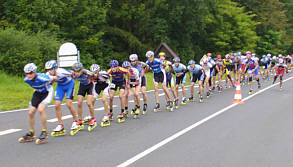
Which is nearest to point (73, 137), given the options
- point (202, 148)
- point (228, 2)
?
point (202, 148)

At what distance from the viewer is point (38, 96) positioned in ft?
28.7

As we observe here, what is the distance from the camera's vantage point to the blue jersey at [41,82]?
27.3 ft

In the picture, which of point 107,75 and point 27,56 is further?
point 27,56

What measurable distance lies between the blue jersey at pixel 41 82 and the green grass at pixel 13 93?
6.61 m

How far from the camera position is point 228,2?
57.9 meters

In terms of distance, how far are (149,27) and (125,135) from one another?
37202mm

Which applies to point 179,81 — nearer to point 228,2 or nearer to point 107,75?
point 107,75

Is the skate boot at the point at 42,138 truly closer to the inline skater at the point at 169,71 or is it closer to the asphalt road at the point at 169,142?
the asphalt road at the point at 169,142

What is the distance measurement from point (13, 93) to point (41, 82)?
11.7 m

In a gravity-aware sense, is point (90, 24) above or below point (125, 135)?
above

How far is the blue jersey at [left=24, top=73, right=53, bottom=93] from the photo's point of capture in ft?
27.3

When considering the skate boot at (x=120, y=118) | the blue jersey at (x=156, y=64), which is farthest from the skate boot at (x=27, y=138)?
the blue jersey at (x=156, y=64)

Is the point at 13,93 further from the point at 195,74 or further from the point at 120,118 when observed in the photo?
the point at 120,118

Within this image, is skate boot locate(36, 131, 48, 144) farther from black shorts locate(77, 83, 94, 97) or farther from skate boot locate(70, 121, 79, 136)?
black shorts locate(77, 83, 94, 97)
